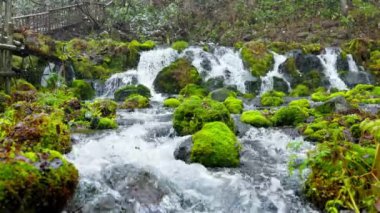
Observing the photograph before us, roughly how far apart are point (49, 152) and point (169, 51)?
1651 centimetres

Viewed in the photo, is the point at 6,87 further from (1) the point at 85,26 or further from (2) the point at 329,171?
(1) the point at 85,26

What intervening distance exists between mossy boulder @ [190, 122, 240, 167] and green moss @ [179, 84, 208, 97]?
9978 mm

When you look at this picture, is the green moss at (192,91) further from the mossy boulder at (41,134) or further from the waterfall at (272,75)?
the mossy boulder at (41,134)

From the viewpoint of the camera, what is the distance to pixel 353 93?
16922 mm

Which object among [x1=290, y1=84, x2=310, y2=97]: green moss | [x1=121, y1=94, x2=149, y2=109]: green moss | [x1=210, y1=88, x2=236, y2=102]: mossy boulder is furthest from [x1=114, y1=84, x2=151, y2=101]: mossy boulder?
[x1=290, y1=84, x2=310, y2=97]: green moss

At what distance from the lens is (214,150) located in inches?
313

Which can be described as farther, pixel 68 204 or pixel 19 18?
pixel 19 18

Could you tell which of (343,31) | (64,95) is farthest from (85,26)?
(343,31)

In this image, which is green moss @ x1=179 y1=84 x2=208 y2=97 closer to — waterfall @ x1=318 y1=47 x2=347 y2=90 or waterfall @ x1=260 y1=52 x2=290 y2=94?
waterfall @ x1=260 y1=52 x2=290 y2=94

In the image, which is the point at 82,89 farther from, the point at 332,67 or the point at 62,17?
the point at 332,67

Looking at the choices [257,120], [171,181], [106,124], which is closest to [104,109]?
[106,124]

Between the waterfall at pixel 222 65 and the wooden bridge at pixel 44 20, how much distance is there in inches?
308

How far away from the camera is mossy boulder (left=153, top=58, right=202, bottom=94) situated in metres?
19.9

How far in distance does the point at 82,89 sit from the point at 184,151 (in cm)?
1077
